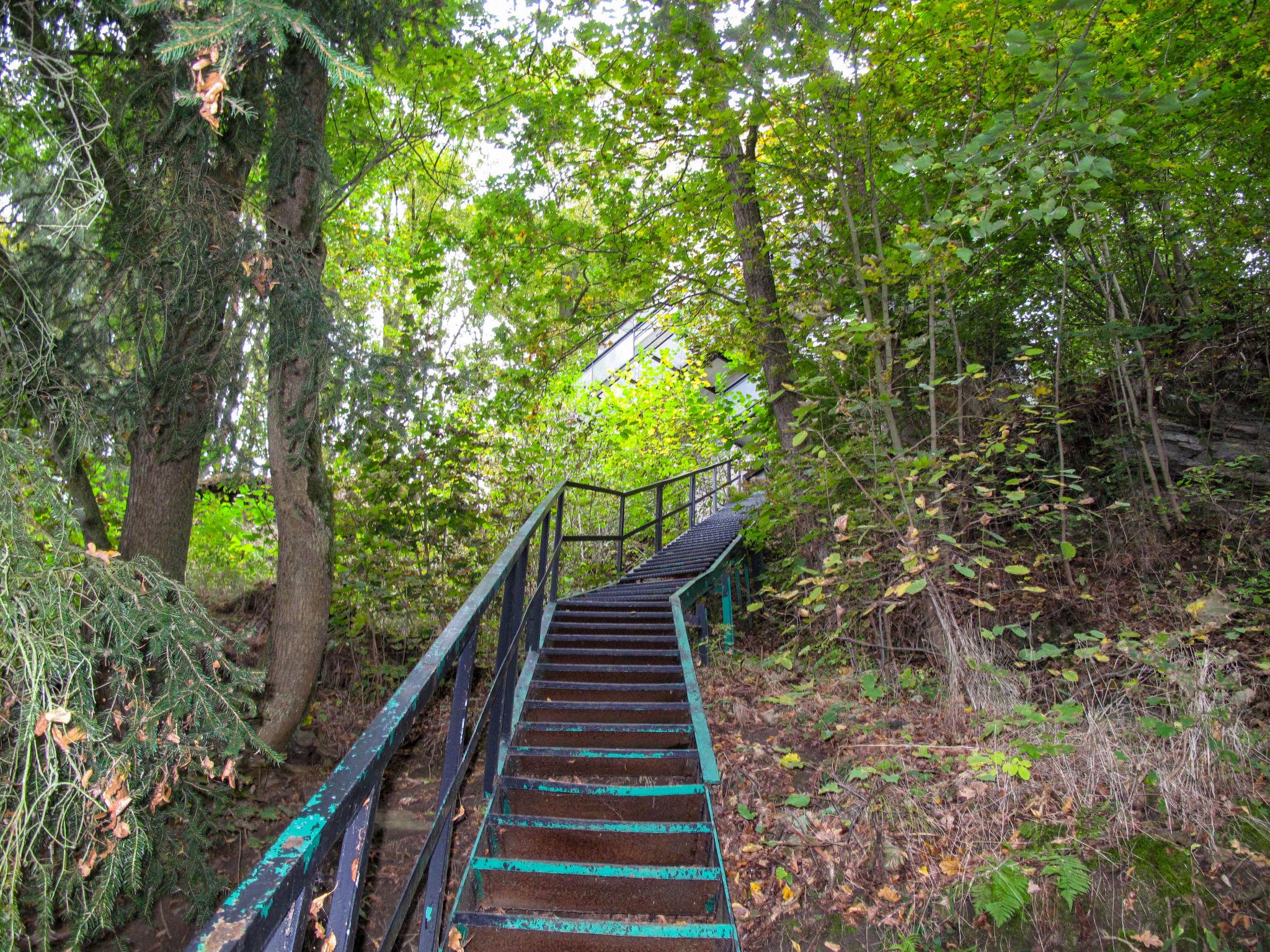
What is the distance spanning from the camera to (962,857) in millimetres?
3141

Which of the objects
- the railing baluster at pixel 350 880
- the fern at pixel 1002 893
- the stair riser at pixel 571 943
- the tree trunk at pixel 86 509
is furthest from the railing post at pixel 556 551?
the railing baluster at pixel 350 880

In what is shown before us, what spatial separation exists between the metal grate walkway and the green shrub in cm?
121

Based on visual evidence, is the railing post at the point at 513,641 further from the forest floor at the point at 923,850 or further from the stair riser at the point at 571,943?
the forest floor at the point at 923,850

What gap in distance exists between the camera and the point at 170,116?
3.96 m

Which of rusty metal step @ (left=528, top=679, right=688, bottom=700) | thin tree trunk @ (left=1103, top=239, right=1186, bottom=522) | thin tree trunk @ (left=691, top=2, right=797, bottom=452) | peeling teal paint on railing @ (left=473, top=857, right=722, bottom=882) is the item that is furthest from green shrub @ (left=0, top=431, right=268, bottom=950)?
thin tree trunk @ (left=1103, top=239, right=1186, bottom=522)

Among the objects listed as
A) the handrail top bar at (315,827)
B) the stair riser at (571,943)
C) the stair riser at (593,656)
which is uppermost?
the handrail top bar at (315,827)

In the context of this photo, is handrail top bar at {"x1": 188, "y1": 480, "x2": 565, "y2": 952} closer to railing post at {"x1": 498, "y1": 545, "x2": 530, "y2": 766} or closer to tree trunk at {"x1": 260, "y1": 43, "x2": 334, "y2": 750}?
railing post at {"x1": 498, "y1": 545, "x2": 530, "y2": 766}

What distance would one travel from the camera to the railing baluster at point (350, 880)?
1222 millimetres

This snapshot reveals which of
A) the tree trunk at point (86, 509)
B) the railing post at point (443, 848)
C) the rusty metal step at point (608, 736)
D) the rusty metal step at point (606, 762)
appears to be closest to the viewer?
the railing post at point (443, 848)

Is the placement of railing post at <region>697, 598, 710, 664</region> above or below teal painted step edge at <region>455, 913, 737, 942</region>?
above

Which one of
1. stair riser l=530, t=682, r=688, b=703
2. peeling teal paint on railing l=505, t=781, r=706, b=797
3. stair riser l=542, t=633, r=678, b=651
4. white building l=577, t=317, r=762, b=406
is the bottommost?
peeling teal paint on railing l=505, t=781, r=706, b=797

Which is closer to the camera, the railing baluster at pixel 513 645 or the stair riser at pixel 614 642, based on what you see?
the railing baluster at pixel 513 645

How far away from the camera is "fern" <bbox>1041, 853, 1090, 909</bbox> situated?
2869mm

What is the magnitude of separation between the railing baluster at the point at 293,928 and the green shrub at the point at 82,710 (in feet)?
5.02
